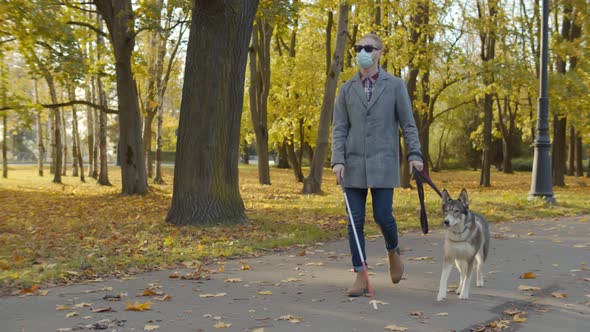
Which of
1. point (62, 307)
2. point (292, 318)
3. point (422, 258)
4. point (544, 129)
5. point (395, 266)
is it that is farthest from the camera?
point (544, 129)

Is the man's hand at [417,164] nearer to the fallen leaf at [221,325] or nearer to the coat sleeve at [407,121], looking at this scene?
the coat sleeve at [407,121]

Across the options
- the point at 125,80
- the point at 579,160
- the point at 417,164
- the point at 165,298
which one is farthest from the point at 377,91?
the point at 579,160

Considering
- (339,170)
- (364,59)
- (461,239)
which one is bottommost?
(461,239)

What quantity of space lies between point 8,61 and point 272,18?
20746mm

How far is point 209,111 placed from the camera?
420 inches

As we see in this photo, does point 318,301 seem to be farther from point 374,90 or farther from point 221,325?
point 374,90

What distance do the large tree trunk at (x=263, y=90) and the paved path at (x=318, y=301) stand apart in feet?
61.4

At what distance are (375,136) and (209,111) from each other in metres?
5.39

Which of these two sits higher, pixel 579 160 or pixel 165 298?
pixel 579 160

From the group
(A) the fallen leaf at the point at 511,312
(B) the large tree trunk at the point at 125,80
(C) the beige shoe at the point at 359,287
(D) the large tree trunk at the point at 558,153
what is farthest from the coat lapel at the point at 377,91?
(D) the large tree trunk at the point at 558,153

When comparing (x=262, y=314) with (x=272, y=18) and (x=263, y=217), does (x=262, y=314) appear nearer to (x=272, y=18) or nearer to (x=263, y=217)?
(x=263, y=217)

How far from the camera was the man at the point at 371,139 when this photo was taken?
5.78m

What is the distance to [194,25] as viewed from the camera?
35.4ft

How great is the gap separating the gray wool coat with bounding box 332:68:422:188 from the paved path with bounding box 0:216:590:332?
3.78 ft
